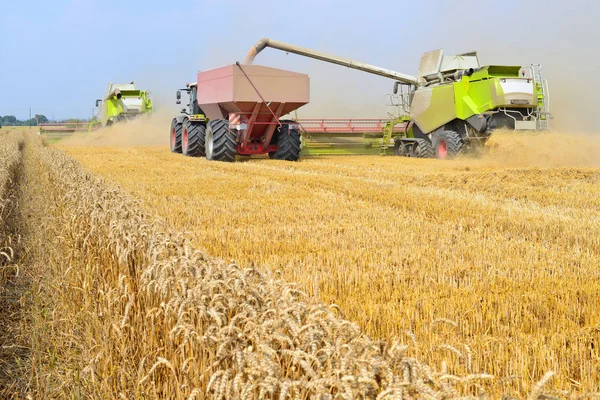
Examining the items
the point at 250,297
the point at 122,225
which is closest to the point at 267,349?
the point at 250,297

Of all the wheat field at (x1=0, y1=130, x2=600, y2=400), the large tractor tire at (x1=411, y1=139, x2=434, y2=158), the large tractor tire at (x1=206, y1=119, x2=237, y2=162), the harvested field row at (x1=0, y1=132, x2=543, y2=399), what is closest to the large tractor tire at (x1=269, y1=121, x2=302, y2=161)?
the large tractor tire at (x1=206, y1=119, x2=237, y2=162)

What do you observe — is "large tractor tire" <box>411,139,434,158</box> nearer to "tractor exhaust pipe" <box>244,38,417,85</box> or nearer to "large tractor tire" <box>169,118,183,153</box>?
"tractor exhaust pipe" <box>244,38,417,85</box>

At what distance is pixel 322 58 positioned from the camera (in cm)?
1891

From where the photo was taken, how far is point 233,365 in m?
2.06

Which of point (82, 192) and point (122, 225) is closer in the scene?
point (122, 225)

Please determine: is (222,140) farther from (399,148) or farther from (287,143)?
(399,148)

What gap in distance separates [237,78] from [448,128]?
5.72 m

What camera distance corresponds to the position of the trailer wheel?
15742 millimetres

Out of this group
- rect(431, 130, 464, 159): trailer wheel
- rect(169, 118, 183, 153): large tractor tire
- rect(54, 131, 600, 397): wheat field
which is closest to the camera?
rect(54, 131, 600, 397): wheat field

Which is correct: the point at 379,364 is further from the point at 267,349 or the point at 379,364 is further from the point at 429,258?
the point at 429,258

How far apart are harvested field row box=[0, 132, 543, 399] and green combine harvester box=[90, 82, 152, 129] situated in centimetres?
2571

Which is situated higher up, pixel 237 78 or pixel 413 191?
pixel 237 78

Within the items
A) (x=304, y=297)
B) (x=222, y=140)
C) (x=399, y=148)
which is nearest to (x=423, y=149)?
(x=399, y=148)

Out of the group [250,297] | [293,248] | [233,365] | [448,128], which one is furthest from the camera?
[448,128]
